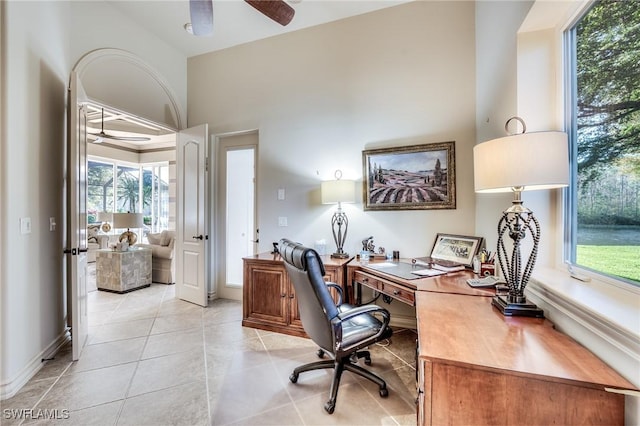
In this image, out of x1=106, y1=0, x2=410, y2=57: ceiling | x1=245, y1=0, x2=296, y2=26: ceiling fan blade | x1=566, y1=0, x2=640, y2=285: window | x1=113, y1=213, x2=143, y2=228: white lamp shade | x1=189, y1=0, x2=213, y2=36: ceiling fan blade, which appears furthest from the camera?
x1=113, y1=213, x2=143, y2=228: white lamp shade

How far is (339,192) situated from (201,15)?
5.81 feet

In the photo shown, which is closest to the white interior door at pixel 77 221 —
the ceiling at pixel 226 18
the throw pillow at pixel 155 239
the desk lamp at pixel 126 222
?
the ceiling at pixel 226 18

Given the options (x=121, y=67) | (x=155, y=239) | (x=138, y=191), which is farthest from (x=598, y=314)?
(x=138, y=191)

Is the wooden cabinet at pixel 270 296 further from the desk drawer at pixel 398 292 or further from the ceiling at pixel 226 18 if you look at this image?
the ceiling at pixel 226 18

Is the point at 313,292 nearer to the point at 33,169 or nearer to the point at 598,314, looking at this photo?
the point at 598,314

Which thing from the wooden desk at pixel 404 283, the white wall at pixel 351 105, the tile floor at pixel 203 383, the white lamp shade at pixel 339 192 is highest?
the white wall at pixel 351 105

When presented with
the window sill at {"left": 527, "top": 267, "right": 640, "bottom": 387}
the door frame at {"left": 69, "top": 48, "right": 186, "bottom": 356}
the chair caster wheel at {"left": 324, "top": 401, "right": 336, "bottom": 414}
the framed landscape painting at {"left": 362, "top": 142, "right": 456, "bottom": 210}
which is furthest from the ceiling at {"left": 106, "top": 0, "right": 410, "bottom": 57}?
the chair caster wheel at {"left": 324, "top": 401, "right": 336, "bottom": 414}

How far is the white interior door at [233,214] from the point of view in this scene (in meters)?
3.69

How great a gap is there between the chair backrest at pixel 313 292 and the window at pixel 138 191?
640 centimetres

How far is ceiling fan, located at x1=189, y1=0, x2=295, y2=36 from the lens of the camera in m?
1.84

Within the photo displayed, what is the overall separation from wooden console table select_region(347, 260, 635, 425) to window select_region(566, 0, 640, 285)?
1.54ft

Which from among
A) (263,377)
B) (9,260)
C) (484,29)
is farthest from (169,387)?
(484,29)

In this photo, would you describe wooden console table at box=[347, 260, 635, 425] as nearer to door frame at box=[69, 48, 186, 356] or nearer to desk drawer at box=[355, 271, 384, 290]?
desk drawer at box=[355, 271, 384, 290]

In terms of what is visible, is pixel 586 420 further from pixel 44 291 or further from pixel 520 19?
pixel 44 291
